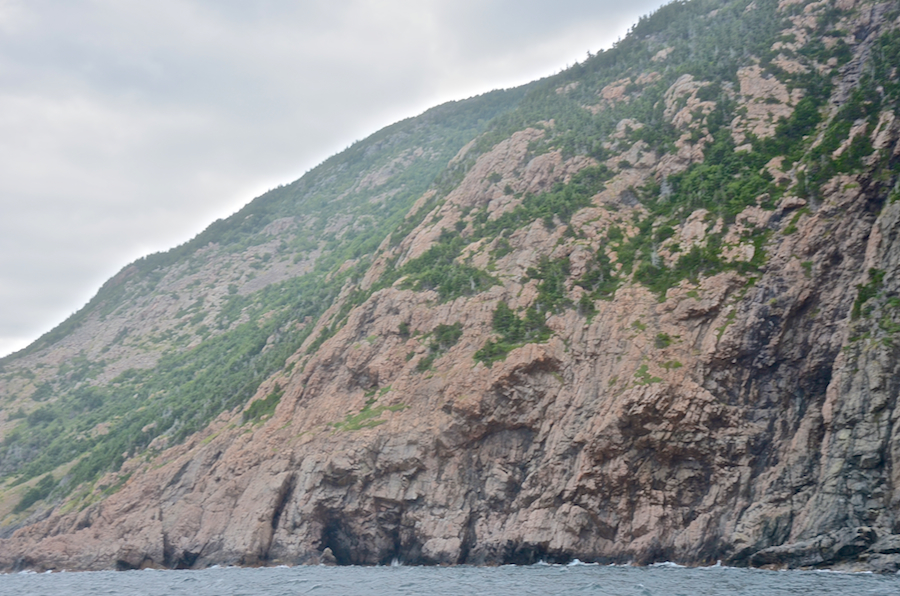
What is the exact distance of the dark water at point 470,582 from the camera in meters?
27.1

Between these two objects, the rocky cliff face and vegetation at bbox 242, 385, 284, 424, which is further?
vegetation at bbox 242, 385, 284, 424

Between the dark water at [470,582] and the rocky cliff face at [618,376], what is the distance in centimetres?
299

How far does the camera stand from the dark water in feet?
89.0

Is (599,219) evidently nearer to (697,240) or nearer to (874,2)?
Result: (697,240)

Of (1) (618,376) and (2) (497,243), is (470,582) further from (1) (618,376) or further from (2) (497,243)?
(2) (497,243)

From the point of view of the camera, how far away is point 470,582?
3325 centimetres

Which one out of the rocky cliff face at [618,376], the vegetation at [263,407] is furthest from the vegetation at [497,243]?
the rocky cliff face at [618,376]

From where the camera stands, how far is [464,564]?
41.6 metres

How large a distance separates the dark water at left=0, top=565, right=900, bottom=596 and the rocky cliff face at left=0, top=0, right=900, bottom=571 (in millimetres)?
2991

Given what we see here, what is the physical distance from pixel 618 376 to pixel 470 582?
53.7 ft

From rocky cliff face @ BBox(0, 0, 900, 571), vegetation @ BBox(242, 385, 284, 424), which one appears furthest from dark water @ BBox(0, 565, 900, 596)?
vegetation @ BBox(242, 385, 284, 424)

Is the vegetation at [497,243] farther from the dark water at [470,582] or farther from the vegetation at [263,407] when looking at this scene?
the dark water at [470,582]

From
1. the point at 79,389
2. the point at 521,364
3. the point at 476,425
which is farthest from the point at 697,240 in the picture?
the point at 79,389

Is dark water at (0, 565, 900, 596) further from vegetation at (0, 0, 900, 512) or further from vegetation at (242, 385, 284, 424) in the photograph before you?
vegetation at (242, 385, 284, 424)
